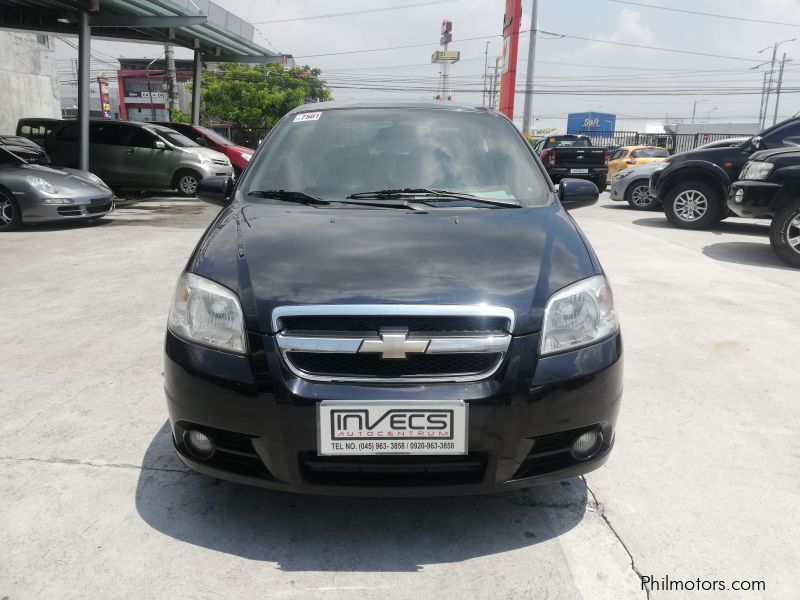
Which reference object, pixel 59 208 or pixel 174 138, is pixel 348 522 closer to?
pixel 59 208

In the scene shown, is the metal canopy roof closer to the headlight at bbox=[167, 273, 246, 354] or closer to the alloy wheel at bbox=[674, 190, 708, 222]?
the alloy wheel at bbox=[674, 190, 708, 222]

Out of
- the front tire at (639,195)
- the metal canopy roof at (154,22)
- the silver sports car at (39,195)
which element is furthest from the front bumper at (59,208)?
the front tire at (639,195)

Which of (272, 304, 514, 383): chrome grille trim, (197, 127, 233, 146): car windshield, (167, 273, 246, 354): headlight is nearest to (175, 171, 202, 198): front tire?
(197, 127, 233, 146): car windshield

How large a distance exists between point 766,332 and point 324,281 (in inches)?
153

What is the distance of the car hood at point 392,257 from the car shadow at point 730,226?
8.34 meters

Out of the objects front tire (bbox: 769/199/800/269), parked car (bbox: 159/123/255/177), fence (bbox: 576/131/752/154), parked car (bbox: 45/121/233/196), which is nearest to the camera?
front tire (bbox: 769/199/800/269)

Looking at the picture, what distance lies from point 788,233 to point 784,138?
7.31 ft

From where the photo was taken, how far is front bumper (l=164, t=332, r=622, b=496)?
1995mm

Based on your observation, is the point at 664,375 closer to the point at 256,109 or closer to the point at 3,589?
the point at 3,589

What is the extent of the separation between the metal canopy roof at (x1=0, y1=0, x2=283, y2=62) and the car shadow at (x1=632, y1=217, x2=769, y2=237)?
31.2ft

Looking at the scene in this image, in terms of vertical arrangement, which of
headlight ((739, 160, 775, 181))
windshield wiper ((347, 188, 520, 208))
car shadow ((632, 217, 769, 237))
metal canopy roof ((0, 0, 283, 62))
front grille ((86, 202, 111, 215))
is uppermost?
metal canopy roof ((0, 0, 283, 62))

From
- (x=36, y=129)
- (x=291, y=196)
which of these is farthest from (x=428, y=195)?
(x=36, y=129)

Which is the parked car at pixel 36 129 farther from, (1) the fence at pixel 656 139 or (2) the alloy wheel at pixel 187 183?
(1) the fence at pixel 656 139

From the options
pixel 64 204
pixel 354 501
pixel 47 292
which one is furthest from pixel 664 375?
pixel 64 204
